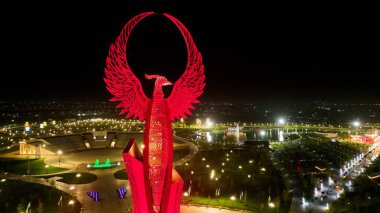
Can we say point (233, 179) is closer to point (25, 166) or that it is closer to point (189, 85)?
point (189, 85)

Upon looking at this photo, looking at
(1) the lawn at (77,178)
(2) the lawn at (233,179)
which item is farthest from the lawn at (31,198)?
(2) the lawn at (233,179)

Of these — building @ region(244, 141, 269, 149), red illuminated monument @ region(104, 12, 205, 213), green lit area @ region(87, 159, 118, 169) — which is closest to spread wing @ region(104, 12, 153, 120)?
red illuminated monument @ region(104, 12, 205, 213)

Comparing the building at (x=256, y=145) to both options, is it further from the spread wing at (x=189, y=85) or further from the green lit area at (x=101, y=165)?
the spread wing at (x=189, y=85)

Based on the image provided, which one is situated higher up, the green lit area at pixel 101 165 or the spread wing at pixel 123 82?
the spread wing at pixel 123 82

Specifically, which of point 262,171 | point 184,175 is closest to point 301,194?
point 262,171

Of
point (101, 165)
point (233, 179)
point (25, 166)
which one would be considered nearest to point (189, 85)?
point (233, 179)

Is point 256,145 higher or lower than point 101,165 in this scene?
higher
